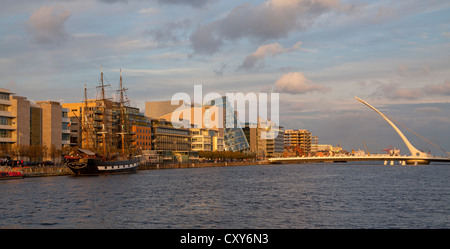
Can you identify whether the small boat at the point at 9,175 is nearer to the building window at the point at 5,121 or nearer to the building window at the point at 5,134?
the building window at the point at 5,134

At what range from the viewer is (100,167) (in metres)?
112

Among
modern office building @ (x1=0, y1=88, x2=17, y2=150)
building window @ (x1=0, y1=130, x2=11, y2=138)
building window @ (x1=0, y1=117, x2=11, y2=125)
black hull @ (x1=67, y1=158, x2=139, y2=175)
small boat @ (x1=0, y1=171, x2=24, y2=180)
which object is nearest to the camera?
small boat @ (x1=0, y1=171, x2=24, y2=180)

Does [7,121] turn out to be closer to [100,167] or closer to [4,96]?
[4,96]

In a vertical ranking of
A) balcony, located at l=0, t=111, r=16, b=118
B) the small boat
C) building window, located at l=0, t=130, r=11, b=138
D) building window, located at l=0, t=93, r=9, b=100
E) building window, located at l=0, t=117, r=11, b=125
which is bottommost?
the small boat

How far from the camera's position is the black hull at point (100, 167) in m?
107

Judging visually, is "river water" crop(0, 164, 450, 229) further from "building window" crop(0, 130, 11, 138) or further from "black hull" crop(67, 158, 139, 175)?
"building window" crop(0, 130, 11, 138)

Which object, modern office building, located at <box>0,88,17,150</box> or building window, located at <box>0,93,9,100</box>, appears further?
building window, located at <box>0,93,9,100</box>

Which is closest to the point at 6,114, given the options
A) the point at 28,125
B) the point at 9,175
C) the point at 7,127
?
the point at 7,127

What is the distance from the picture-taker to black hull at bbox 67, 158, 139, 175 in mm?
106750

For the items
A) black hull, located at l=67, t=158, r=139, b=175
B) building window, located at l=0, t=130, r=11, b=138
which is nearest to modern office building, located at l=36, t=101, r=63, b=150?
building window, located at l=0, t=130, r=11, b=138
